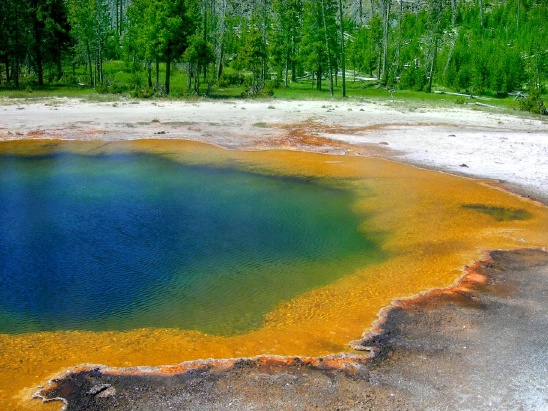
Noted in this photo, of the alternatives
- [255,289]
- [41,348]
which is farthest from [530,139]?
[41,348]

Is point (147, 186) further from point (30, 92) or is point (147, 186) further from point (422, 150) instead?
point (30, 92)

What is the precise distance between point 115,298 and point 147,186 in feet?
27.8

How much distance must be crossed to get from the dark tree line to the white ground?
8.19 meters

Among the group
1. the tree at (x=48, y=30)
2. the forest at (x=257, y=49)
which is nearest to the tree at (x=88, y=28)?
the forest at (x=257, y=49)

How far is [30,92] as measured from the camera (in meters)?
40.7

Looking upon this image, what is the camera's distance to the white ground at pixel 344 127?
69.6 ft

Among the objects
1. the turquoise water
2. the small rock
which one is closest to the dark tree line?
the turquoise water

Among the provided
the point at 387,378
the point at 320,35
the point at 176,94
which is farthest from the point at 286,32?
the point at 387,378

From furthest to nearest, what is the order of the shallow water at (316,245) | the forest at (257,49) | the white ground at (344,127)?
the forest at (257,49), the white ground at (344,127), the shallow water at (316,245)

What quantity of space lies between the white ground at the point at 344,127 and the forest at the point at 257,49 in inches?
310

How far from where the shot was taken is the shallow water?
26.6 ft

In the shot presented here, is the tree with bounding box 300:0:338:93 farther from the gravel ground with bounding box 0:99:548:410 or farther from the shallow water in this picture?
the gravel ground with bounding box 0:99:548:410

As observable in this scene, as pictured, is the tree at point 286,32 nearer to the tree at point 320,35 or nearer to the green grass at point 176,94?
the tree at point 320,35

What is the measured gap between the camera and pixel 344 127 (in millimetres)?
29953
